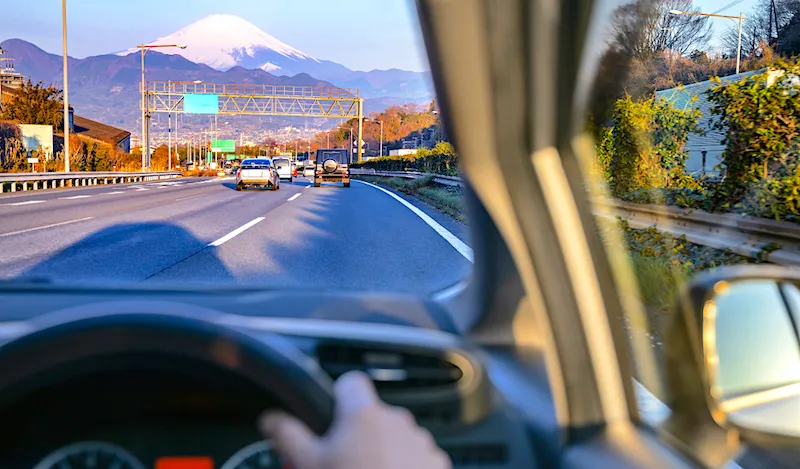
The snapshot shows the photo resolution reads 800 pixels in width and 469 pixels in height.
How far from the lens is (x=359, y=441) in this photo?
1231 millimetres

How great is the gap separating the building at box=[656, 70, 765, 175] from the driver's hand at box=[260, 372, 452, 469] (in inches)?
64.1

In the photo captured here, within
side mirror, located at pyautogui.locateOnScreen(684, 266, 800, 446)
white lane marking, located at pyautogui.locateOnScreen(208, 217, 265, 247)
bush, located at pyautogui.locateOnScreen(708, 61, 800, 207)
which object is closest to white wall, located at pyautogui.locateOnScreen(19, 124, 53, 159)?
white lane marking, located at pyautogui.locateOnScreen(208, 217, 265, 247)

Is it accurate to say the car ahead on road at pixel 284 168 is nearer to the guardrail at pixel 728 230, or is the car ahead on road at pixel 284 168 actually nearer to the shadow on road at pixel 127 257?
the shadow on road at pixel 127 257

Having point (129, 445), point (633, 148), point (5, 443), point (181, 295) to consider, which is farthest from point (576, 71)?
point (181, 295)

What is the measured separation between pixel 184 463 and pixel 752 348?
1.36m

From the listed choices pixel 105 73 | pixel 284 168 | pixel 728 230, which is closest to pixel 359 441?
pixel 728 230

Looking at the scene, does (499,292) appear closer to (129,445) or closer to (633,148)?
(633,148)

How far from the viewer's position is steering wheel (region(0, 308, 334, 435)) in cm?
145

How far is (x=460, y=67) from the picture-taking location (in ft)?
6.25

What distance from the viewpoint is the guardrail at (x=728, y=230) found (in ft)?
9.32

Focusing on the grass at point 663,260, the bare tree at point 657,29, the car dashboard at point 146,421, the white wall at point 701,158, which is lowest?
the car dashboard at point 146,421

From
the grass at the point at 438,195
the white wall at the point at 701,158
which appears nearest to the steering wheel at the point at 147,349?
the white wall at the point at 701,158

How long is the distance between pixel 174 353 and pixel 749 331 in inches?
Result: 53.7

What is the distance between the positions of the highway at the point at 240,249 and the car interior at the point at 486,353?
1171 mm
